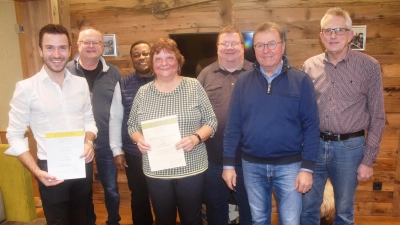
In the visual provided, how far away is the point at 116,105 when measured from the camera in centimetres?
238

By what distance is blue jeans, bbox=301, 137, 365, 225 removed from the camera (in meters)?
1.94

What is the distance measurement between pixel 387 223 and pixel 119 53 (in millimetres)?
3067

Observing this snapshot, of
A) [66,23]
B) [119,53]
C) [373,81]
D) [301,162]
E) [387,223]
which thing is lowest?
[387,223]

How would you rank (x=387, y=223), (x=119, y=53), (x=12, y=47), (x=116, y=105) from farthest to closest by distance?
1. (x=12, y=47)
2. (x=119, y=53)
3. (x=387, y=223)
4. (x=116, y=105)

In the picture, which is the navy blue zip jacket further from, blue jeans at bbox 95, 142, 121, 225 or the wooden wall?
the wooden wall

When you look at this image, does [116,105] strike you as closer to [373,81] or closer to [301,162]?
[301,162]

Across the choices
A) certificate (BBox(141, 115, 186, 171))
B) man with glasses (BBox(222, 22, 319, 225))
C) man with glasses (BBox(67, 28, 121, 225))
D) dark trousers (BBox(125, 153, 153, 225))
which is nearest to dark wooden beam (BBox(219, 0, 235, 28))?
man with glasses (BBox(67, 28, 121, 225))

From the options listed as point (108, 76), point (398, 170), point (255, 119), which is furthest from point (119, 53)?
point (398, 170)

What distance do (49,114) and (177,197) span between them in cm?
83

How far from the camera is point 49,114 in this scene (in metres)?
1.73

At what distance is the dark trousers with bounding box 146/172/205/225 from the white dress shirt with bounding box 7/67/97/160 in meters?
0.58

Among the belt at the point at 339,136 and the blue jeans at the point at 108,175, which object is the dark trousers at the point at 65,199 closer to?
the blue jeans at the point at 108,175

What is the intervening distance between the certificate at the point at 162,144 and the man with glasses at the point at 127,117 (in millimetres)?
565

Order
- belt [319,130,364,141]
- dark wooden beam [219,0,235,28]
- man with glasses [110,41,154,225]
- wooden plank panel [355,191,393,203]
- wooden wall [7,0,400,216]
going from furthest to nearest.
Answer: wooden plank panel [355,191,393,203], dark wooden beam [219,0,235,28], wooden wall [7,0,400,216], man with glasses [110,41,154,225], belt [319,130,364,141]
